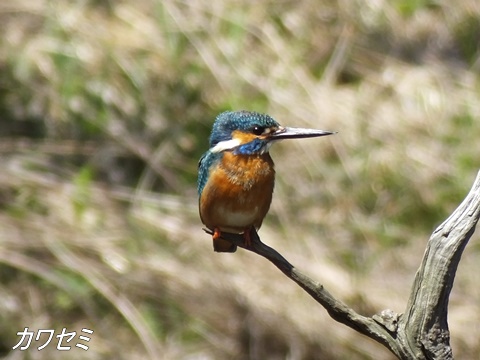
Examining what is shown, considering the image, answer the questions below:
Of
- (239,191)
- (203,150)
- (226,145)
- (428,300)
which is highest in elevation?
(203,150)

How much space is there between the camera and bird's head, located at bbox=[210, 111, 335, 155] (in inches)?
107

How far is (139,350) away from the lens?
4578mm

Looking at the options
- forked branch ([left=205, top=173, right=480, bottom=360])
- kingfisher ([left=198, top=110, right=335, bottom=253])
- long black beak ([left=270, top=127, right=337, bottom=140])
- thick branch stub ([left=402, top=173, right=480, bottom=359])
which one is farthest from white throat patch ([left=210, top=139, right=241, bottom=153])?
thick branch stub ([left=402, top=173, right=480, bottom=359])

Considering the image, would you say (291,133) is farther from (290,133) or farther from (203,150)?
(203,150)

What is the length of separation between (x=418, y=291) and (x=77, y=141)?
3601 millimetres

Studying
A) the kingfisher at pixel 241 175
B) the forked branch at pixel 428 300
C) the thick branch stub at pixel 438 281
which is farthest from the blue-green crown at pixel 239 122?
the thick branch stub at pixel 438 281

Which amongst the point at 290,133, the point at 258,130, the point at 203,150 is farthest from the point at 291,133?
the point at 203,150

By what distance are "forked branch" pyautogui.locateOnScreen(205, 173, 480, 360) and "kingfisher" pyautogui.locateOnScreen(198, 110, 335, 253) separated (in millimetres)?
712

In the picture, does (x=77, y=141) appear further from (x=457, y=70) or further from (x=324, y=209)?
(x=457, y=70)

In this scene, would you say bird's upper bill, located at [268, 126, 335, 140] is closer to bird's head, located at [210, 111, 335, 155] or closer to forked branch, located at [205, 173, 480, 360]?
bird's head, located at [210, 111, 335, 155]

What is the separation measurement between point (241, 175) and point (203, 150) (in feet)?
8.65

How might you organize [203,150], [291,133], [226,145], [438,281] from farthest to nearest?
1. [203,150]
2. [226,145]
3. [291,133]
4. [438,281]

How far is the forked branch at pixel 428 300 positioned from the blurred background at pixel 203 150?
2644 millimetres

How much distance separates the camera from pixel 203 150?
536 centimetres
